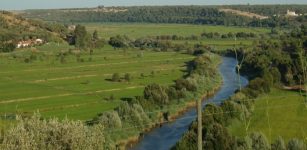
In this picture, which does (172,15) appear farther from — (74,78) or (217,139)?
(217,139)

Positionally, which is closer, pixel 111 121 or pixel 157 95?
pixel 111 121

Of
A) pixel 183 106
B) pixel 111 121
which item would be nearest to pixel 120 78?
pixel 183 106

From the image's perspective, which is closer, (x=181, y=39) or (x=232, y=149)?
(x=232, y=149)

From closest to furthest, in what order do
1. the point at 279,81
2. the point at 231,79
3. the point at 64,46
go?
the point at 279,81
the point at 231,79
the point at 64,46

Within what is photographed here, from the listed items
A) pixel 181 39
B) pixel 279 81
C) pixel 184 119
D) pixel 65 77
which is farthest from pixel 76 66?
pixel 181 39

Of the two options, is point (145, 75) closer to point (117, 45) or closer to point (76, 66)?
point (76, 66)

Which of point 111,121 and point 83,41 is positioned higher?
point 111,121

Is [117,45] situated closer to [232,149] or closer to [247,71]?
[247,71]

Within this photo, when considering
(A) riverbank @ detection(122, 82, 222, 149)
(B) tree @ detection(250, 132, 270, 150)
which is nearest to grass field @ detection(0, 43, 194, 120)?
(A) riverbank @ detection(122, 82, 222, 149)

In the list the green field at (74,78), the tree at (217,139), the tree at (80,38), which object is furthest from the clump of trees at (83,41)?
the tree at (217,139)

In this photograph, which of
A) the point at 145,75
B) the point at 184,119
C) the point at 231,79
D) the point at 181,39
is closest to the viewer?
the point at 184,119

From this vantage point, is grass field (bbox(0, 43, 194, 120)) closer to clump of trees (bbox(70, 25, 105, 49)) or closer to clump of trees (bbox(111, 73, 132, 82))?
clump of trees (bbox(111, 73, 132, 82))
